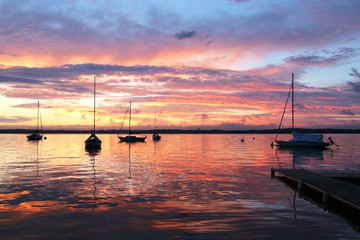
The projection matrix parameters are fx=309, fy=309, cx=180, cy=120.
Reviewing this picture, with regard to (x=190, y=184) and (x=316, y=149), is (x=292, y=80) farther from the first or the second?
(x=190, y=184)

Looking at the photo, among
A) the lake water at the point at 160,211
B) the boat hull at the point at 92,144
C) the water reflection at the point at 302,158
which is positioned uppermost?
the boat hull at the point at 92,144

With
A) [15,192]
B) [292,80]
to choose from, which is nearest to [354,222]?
[15,192]

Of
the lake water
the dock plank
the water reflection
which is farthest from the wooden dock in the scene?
the water reflection

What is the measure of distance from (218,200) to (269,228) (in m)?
5.25

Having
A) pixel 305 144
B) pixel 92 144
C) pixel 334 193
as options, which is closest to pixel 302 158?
pixel 305 144

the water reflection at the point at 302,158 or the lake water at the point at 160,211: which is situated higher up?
the lake water at the point at 160,211

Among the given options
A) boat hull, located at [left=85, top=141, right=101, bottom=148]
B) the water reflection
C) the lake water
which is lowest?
the water reflection

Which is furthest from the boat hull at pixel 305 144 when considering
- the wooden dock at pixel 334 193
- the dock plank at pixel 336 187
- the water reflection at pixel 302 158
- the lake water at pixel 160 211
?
the lake water at pixel 160 211

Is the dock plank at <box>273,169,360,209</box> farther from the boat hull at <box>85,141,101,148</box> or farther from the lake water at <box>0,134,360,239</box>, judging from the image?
the boat hull at <box>85,141,101,148</box>

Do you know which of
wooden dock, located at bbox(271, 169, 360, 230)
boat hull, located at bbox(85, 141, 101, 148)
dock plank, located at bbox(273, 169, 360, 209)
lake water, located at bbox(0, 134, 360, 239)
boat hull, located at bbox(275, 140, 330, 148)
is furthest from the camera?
boat hull, located at bbox(275, 140, 330, 148)

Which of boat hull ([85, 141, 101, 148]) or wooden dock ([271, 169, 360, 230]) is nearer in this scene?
wooden dock ([271, 169, 360, 230])

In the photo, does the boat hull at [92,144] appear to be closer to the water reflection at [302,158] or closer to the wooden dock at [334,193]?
the water reflection at [302,158]

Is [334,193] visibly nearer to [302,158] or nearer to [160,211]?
[160,211]

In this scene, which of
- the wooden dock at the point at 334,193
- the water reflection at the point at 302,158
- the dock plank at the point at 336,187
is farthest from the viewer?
the water reflection at the point at 302,158
